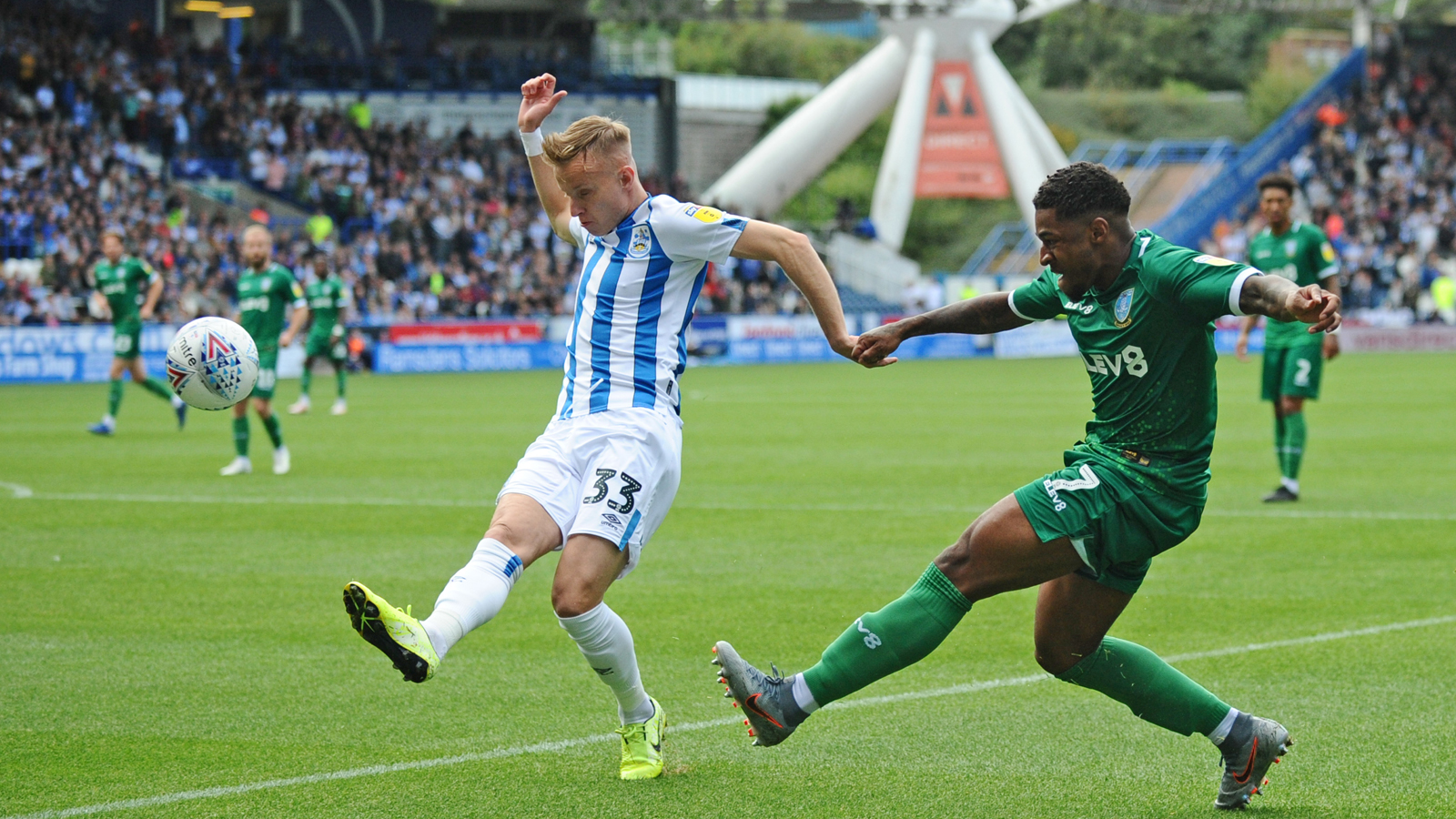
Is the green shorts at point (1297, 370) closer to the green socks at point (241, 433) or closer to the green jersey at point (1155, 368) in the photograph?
the green jersey at point (1155, 368)

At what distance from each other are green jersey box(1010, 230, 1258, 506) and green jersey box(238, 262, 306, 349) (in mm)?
11676

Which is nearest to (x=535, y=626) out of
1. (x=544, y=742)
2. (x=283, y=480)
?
(x=544, y=742)

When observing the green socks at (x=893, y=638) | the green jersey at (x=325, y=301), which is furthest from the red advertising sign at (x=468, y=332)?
the green socks at (x=893, y=638)

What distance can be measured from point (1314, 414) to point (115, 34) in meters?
33.3

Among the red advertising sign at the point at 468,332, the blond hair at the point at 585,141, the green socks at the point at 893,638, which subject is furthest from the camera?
the red advertising sign at the point at 468,332

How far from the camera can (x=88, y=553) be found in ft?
32.6

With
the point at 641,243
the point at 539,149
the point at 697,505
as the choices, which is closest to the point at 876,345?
the point at 641,243

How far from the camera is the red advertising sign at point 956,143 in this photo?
50.9 meters

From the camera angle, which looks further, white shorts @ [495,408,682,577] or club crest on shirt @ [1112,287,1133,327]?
white shorts @ [495,408,682,577]

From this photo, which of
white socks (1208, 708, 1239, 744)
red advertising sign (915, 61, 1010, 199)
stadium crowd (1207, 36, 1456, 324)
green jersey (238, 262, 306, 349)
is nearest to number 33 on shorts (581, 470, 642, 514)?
white socks (1208, 708, 1239, 744)

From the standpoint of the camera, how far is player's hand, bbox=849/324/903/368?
5.09 meters

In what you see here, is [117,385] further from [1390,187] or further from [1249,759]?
[1390,187]

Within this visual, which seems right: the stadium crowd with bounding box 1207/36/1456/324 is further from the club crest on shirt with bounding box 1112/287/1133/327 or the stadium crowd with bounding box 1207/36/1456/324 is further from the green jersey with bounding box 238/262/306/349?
the club crest on shirt with bounding box 1112/287/1133/327

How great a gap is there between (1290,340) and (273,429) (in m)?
9.24
